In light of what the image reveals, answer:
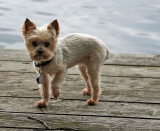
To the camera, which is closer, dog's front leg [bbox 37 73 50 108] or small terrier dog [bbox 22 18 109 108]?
small terrier dog [bbox 22 18 109 108]

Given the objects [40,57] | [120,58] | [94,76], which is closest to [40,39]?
[40,57]

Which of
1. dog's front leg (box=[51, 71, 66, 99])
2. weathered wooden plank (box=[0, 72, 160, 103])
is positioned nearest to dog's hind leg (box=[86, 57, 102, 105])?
weathered wooden plank (box=[0, 72, 160, 103])

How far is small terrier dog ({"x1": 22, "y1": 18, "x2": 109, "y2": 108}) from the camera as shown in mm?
3604

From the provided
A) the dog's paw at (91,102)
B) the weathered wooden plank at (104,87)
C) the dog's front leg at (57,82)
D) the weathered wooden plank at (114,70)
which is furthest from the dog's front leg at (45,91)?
the weathered wooden plank at (114,70)

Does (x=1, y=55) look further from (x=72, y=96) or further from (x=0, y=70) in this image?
(x=72, y=96)

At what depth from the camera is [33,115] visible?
3.79 metres

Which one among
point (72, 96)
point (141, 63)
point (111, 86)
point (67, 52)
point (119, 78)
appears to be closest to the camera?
point (67, 52)

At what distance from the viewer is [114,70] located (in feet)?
17.7

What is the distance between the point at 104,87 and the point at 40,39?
55.8 inches

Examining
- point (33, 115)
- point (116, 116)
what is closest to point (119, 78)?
point (116, 116)

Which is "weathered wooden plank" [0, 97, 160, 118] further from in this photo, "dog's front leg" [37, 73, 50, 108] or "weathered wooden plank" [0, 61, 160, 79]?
"weathered wooden plank" [0, 61, 160, 79]

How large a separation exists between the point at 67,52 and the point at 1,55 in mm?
2215

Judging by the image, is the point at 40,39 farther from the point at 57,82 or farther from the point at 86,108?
the point at 86,108

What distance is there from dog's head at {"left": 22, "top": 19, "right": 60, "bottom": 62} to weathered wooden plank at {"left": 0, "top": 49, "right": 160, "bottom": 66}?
2.09m
